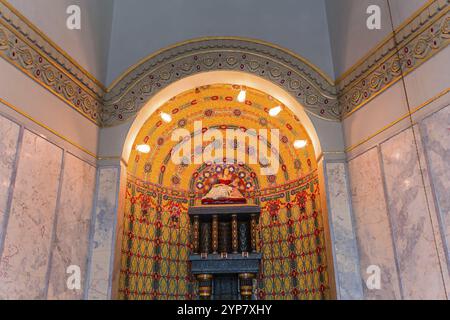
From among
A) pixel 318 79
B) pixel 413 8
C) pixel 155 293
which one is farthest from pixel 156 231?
pixel 413 8

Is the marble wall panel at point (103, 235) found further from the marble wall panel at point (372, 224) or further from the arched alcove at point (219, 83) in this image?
the marble wall panel at point (372, 224)

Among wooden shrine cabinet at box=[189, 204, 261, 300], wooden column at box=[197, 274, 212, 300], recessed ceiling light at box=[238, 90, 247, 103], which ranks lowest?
wooden column at box=[197, 274, 212, 300]

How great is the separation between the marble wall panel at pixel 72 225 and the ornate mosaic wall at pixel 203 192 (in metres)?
1.42

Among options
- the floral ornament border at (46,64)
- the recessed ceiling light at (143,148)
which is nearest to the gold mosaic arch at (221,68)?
the floral ornament border at (46,64)

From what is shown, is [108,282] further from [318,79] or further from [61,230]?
[318,79]

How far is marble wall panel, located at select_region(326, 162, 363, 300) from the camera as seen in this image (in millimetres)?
5109

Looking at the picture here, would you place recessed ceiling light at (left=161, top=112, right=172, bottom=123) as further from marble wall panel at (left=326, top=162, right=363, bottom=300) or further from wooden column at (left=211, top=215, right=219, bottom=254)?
marble wall panel at (left=326, top=162, right=363, bottom=300)

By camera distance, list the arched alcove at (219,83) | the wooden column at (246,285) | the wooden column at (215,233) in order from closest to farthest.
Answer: the arched alcove at (219,83), the wooden column at (246,285), the wooden column at (215,233)

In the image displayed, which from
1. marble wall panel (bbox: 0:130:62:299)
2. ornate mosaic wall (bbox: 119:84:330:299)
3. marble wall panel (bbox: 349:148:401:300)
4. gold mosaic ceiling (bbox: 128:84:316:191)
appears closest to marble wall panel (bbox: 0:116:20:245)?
marble wall panel (bbox: 0:130:62:299)

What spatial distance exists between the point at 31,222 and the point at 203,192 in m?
4.26

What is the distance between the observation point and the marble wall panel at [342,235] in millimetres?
5109

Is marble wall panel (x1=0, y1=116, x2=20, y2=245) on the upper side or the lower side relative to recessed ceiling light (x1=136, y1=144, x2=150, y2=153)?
lower

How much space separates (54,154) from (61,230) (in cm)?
97

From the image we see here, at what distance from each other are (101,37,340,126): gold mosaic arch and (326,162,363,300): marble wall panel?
1023mm
